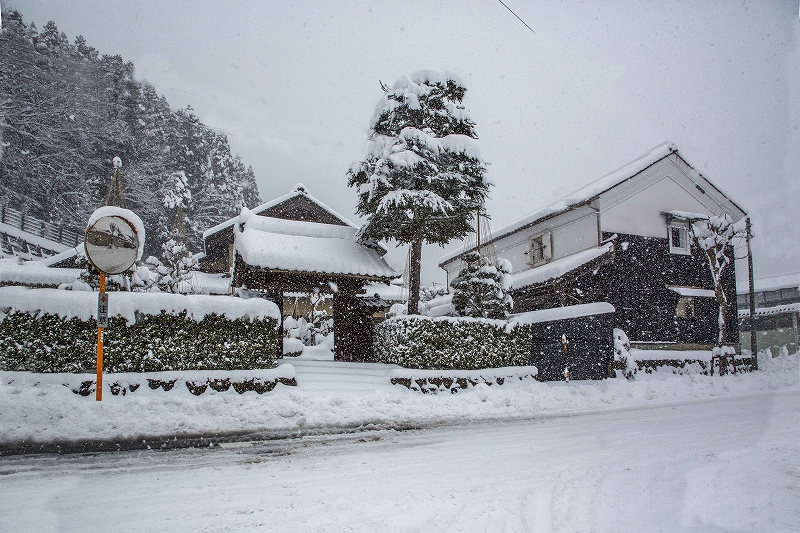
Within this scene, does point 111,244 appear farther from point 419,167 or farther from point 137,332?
point 419,167

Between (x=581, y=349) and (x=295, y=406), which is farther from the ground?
(x=581, y=349)

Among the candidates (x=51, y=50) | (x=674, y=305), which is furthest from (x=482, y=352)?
(x=51, y=50)

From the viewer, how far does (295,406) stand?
7.83 meters

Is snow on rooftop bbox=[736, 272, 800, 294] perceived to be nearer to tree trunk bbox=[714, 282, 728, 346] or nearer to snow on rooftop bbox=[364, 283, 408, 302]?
tree trunk bbox=[714, 282, 728, 346]

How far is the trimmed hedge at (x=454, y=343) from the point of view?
35.7 ft

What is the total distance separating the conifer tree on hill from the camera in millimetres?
12094

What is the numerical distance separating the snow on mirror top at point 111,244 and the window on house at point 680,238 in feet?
60.9

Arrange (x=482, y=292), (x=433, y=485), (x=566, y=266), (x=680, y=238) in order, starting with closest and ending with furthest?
(x=433, y=485)
(x=482, y=292)
(x=566, y=266)
(x=680, y=238)

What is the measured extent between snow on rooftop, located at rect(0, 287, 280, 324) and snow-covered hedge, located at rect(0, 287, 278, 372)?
0.04ft

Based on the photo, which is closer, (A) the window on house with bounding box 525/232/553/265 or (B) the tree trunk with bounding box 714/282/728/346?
(B) the tree trunk with bounding box 714/282/728/346

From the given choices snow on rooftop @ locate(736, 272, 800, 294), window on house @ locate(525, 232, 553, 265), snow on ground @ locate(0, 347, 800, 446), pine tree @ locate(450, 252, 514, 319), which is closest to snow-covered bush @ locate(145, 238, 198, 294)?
snow on ground @ locate(0, 347, 800, 446)

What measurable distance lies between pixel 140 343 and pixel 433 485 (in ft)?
22.0

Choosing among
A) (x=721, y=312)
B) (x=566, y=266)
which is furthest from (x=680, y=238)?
(x=566, y=266)

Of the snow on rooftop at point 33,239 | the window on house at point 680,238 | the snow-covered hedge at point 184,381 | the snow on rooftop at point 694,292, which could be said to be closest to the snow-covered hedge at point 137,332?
the snow-covered hedge at point 184,381
